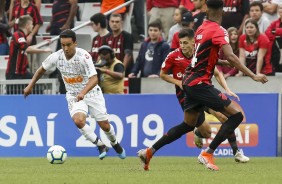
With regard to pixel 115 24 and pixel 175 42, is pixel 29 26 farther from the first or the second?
pixel 175 42

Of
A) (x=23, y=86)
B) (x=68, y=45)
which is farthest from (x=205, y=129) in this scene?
(x=23, y=86)

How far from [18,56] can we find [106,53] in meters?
2.54

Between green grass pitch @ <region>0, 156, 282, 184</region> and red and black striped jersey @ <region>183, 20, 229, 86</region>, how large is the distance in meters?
1.27

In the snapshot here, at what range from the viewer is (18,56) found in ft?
63.7

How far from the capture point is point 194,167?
13.7 metres

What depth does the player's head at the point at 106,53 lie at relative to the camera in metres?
17.6

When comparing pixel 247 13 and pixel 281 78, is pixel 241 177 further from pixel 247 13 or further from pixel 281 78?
pixel 247 13

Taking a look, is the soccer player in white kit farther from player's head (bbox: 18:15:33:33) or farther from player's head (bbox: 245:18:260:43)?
player's head (bbox: 18:15:33:33)

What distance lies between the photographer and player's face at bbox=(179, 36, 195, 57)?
14.6m

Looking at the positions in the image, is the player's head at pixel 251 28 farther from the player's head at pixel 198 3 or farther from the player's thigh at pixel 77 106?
the player's thigh at pixel 77 106

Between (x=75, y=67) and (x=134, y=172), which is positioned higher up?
(x=75, y=67)

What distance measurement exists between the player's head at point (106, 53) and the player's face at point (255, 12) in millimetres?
2879

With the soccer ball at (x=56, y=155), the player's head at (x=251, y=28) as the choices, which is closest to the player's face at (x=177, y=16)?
the player's head at (x=251, y=28)

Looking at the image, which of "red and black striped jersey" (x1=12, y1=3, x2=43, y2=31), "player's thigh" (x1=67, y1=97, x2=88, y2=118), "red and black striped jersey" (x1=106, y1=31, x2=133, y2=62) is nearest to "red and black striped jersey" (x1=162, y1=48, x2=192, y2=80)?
"player's thigh" (x1=67, y1=97, x2=88, y2=118)
